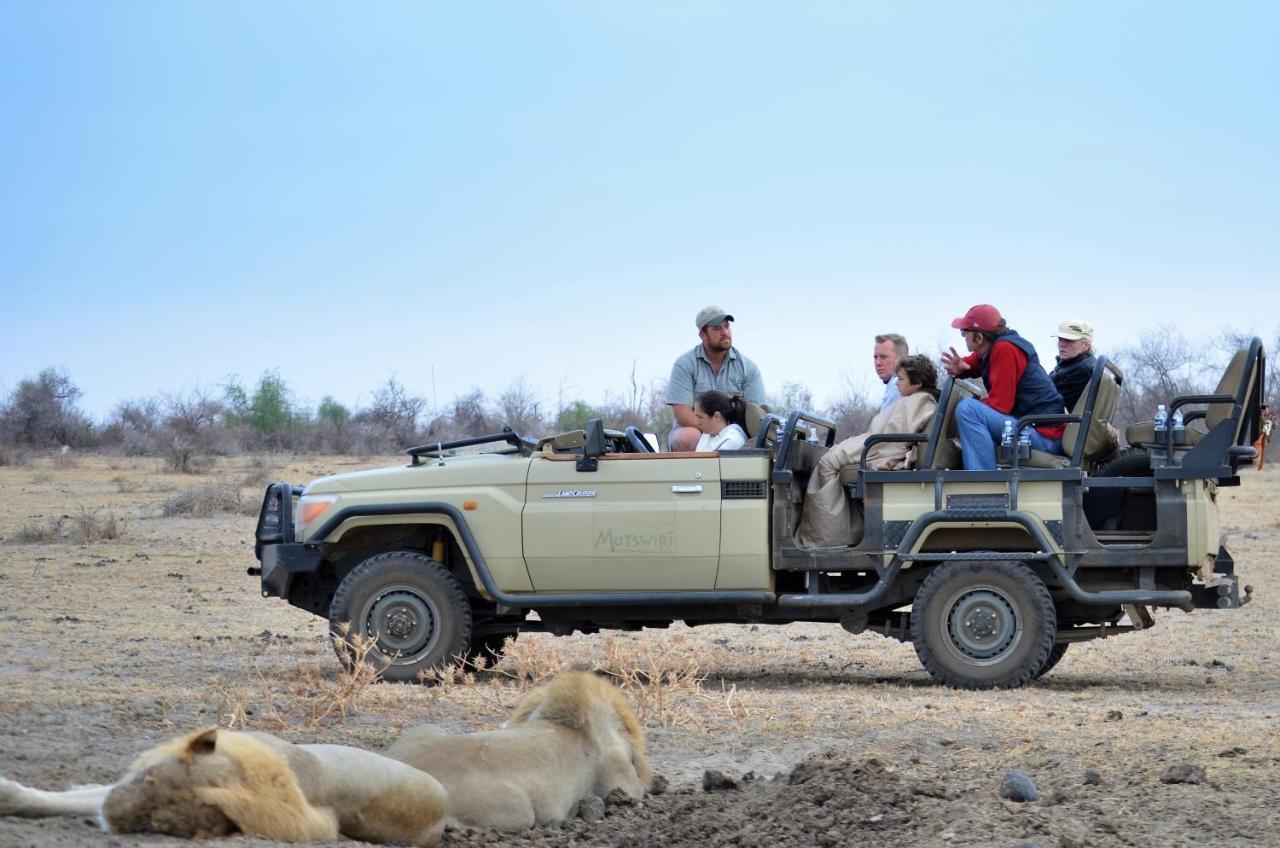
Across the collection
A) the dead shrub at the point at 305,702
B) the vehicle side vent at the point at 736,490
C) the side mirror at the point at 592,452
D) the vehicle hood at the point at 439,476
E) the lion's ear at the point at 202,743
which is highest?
the side mirror at the point at 592,452

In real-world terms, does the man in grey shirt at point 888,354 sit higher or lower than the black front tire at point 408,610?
higher

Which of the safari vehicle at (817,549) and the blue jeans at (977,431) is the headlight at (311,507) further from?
the blue jeans at (977,431)

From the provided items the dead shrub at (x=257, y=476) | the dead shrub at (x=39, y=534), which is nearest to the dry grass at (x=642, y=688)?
the dead shrub at (x=39, y=534)

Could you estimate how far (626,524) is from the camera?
A: 947 cm

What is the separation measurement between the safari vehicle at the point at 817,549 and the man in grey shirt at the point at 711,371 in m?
0.90

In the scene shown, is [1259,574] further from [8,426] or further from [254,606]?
[8,426]

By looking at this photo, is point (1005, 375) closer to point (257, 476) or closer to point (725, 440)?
point (725, 440)

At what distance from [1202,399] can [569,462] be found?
11.7 ft

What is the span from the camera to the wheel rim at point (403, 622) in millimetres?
9719

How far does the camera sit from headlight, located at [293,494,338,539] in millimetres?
9906

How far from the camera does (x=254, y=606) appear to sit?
571 inches

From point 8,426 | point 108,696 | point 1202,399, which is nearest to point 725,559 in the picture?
point 1202,399

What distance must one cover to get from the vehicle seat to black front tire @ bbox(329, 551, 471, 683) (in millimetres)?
4068

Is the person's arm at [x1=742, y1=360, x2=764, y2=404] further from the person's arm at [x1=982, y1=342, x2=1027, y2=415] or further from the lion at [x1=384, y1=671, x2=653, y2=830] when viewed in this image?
the lion at [x1=384, y1=671, x2=653, y2=830]
